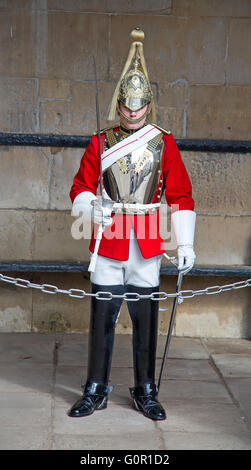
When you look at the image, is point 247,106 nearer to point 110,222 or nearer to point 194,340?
point 194,340

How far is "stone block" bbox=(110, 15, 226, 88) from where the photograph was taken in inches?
217

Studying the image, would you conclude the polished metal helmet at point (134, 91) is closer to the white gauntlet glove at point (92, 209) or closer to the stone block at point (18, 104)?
the white gauntlet glove at point (92, 209)

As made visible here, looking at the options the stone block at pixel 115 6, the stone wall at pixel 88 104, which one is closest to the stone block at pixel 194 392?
the stone wall at pixel 88 104

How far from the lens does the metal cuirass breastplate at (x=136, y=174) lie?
3.94m

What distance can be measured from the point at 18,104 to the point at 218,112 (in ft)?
4.78

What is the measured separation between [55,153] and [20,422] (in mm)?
2267

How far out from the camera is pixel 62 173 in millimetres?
5578

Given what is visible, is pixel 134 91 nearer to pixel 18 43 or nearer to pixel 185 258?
pixel 185 258

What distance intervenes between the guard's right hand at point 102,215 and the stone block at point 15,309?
1946 millimetres

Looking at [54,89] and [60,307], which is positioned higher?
[54,89]

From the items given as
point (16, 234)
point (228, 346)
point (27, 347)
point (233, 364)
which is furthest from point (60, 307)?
point (233, 364)

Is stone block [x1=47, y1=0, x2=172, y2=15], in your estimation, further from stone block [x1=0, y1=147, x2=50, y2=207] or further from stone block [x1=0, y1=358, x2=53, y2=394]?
stone block [x1=0, y1=358, x2=53, y2=394]
